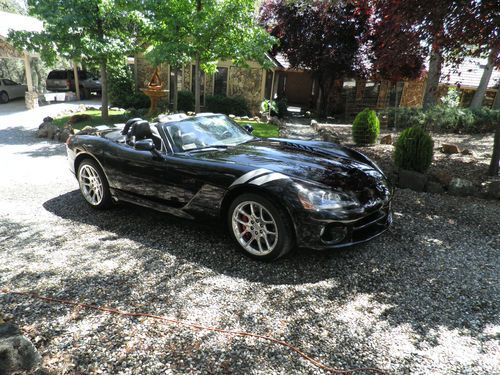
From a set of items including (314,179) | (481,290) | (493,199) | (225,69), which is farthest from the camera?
(225,69)

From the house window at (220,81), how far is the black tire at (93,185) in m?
14.0

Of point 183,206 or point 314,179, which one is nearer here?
point 314,179

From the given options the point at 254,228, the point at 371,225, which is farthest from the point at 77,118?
the point at 371,225

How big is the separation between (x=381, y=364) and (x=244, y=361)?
0.88 m

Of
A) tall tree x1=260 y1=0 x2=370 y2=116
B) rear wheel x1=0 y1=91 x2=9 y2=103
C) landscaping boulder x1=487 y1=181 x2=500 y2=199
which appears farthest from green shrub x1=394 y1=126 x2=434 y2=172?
rear wheel x1=0 y1=91 x2=9 y2=103

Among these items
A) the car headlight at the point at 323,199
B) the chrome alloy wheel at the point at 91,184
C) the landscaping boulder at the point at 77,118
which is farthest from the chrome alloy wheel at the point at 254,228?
the landscaping boulder at the point at 77,118

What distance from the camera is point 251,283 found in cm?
325

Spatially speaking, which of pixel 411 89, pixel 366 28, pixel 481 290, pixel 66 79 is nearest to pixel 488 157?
pixel 481 290

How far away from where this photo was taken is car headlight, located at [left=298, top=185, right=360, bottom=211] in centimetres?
324

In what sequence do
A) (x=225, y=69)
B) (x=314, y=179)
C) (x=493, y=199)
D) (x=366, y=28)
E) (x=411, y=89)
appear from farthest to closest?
1. (x=411, y=89)
2. (x=225, y=69)
3. (x=366, y=28)
4. (x=493, y=199)
5. (x=314, y=179)

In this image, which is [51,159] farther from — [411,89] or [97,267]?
[411,89]

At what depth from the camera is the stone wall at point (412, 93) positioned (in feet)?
71.8

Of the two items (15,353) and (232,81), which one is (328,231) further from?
(232,81)

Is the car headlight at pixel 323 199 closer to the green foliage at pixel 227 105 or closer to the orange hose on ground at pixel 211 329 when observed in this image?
the orange hose on ground at pixel 211 329
